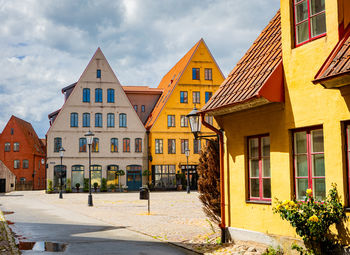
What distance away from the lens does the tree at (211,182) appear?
11.3 m

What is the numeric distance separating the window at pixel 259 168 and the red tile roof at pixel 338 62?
2539 millimetres

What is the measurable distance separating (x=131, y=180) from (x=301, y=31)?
4399 centimetres

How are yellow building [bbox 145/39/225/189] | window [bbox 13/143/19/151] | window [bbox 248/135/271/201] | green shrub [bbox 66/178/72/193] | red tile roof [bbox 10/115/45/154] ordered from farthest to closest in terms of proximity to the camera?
red tile roof [bbox 10/115/45/154]
window [bbox 13/143/19/151]
yellow building [bbox 145/39/225/189]
green shrub [bbox 66/178/72/193]
window [bbox 248/135/271/201]

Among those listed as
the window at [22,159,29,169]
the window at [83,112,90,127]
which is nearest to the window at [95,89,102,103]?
the window at [83,112,90,127]

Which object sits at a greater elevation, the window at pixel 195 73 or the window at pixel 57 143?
the window at pixel 195 73

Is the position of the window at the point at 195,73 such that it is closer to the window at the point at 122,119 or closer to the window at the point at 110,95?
the window at the point at 122,119

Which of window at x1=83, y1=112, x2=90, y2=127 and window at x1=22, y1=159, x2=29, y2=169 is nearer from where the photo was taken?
window at x1=83, y1=112, x2=90, y2=127

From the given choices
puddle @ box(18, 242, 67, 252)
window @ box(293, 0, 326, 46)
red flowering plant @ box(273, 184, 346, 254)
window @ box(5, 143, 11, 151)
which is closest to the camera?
red flowering plant @ box(273, 184, 346, 254)

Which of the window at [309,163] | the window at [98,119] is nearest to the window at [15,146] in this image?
the window at [98,119]

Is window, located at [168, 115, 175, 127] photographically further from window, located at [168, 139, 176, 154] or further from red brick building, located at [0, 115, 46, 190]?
red brick building, located at [0, 115, 46, 190]

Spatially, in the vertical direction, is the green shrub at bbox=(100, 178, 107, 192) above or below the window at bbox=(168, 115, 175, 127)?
below

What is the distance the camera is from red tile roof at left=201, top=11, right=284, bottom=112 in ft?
29.4

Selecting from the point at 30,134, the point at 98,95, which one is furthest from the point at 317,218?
the point at 30,134

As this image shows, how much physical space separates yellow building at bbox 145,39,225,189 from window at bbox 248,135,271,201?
41539 mm
